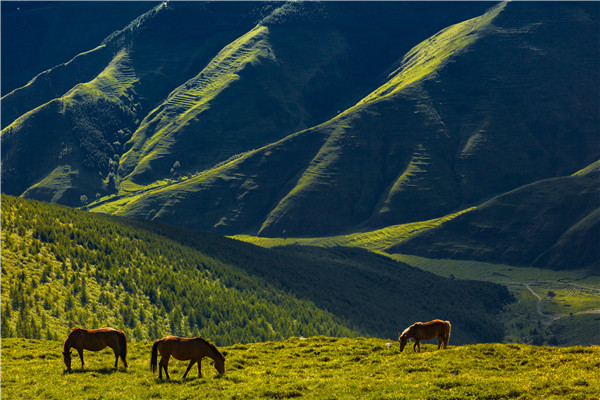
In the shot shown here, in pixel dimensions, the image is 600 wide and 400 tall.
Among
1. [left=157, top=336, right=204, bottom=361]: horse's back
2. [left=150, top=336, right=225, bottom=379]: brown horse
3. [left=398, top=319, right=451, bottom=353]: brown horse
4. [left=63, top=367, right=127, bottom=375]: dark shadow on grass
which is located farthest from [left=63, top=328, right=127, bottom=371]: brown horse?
[left=398, top=319, right=451, bottom=353]: brown horse

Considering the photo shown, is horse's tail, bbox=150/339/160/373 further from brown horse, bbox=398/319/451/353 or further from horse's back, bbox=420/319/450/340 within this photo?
horse's back, bbox=420/319/450/340

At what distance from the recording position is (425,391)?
155 ft

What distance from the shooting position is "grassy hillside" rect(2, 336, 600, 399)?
156ft

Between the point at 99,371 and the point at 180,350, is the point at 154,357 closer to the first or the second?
the point at 180,350

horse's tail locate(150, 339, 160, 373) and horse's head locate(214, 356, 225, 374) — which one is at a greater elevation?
horse's tail locate(150, 339, 160, 373)

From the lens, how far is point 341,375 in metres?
55.2

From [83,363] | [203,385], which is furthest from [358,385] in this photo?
[83,363]

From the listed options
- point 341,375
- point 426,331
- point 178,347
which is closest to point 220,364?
point 178,347

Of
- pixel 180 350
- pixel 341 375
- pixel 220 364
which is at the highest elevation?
pixel 180 350

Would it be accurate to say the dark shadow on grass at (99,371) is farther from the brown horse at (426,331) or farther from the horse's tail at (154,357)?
the brown horse at (426,331)

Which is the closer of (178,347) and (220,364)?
(178,347)

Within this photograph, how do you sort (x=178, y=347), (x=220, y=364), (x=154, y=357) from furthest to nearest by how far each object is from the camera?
(x=220, y=364) < (x=154, y=357) < (x=178, y=347)

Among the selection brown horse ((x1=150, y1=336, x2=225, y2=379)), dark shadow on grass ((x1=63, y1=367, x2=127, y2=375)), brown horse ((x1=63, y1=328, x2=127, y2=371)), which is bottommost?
dark shadow on grass ((x1=63, y1=367, x2=127, y2=375))

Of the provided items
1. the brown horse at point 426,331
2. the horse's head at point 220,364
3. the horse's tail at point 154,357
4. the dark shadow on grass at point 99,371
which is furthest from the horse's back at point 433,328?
the dark shadow on grass at point 99,371
